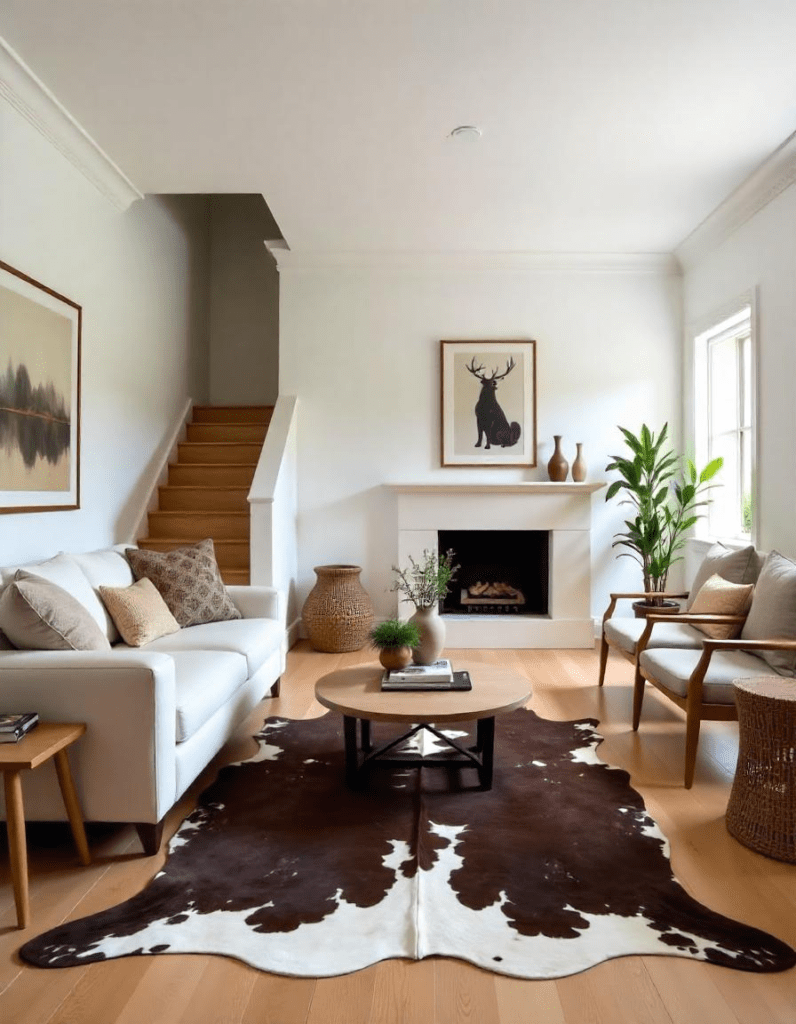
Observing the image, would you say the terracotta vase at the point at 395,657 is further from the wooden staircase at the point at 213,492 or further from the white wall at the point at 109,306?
the wooden staircase at the point at 213,492

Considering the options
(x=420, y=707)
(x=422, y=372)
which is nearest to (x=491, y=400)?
(x=422, y=372)

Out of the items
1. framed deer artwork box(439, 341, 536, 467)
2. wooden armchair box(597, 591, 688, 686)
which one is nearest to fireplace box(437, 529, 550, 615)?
framed deer artwork box(439, 341, 536, 467)

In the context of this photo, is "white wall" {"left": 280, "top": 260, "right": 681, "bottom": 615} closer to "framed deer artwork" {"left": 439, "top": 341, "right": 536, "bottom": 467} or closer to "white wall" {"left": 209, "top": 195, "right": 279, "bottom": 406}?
"framed deer artwork" {"left": 439, "top": 341, "right": 536, "bottom": 467}

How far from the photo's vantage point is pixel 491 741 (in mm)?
2949

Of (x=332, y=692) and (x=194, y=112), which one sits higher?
(x=194, y=112)

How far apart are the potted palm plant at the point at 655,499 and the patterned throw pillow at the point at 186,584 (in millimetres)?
2615

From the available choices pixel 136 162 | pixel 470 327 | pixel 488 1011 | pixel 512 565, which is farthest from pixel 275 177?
pixel 488 1011

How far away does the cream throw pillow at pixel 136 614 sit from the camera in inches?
134

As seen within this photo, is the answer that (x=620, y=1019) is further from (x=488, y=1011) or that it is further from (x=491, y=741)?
(x=491, y=741)

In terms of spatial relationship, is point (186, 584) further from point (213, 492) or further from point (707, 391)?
point (707, 391)

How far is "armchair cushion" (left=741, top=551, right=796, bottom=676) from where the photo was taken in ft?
10.3

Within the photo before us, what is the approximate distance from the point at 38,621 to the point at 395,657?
1351 millimetres

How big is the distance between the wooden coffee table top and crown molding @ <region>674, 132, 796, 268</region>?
3.02 m

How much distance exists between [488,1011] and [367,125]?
11.8ft
